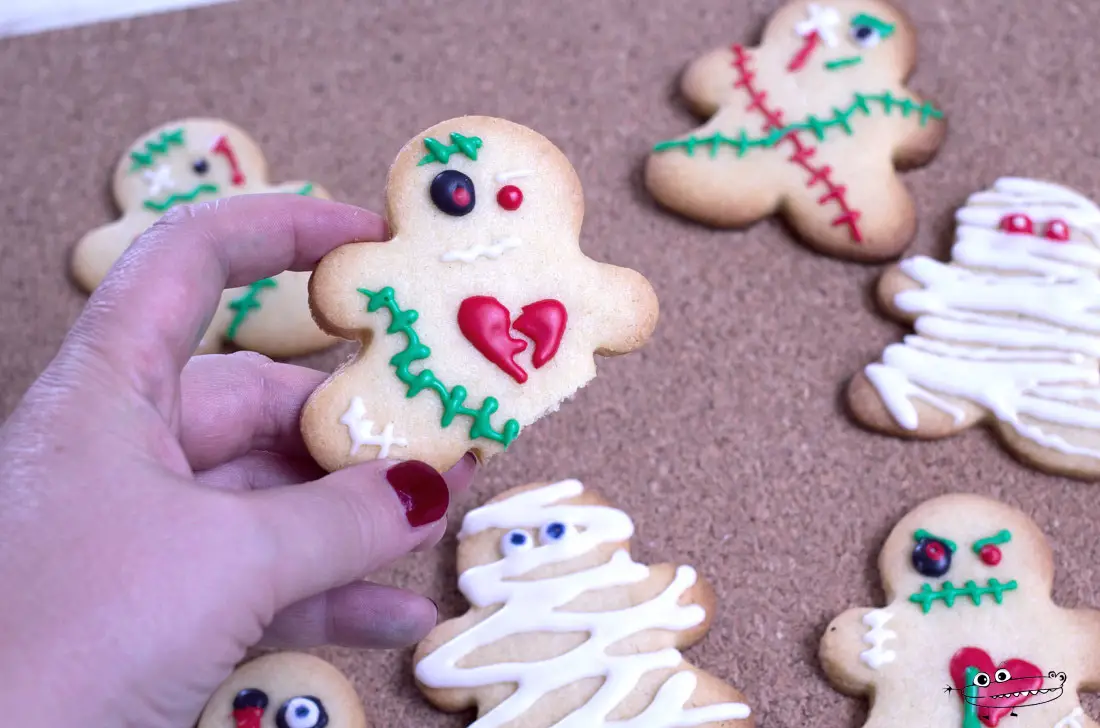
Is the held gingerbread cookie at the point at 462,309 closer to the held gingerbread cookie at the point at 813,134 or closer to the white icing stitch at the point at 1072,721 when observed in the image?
the held gingerbread cookie at the point at 813,134

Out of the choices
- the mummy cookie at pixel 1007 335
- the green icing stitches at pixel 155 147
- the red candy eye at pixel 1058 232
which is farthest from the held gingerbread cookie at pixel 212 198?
the red candy eye at pixel 1058 232

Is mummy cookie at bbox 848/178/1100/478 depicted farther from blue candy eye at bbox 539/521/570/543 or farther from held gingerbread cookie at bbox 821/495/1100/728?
blue candy eye at bbox 539/521/570/543

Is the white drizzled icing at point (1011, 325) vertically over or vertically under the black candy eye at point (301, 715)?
over

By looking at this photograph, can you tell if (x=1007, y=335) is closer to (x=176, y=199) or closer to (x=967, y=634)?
(x=967, y=634)

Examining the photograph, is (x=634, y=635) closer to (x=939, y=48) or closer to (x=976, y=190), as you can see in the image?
(x=976, y=190)

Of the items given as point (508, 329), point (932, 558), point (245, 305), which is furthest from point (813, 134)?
point (245, 305)

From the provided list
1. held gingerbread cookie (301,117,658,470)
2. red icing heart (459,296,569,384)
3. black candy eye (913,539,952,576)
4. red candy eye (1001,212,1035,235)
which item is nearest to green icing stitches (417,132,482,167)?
held gingerbread cookie (301,117,658,470)

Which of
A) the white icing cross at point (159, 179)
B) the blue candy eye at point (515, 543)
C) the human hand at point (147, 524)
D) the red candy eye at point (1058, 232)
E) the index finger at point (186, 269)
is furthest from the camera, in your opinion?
the white icing cross at point (159, 179)
